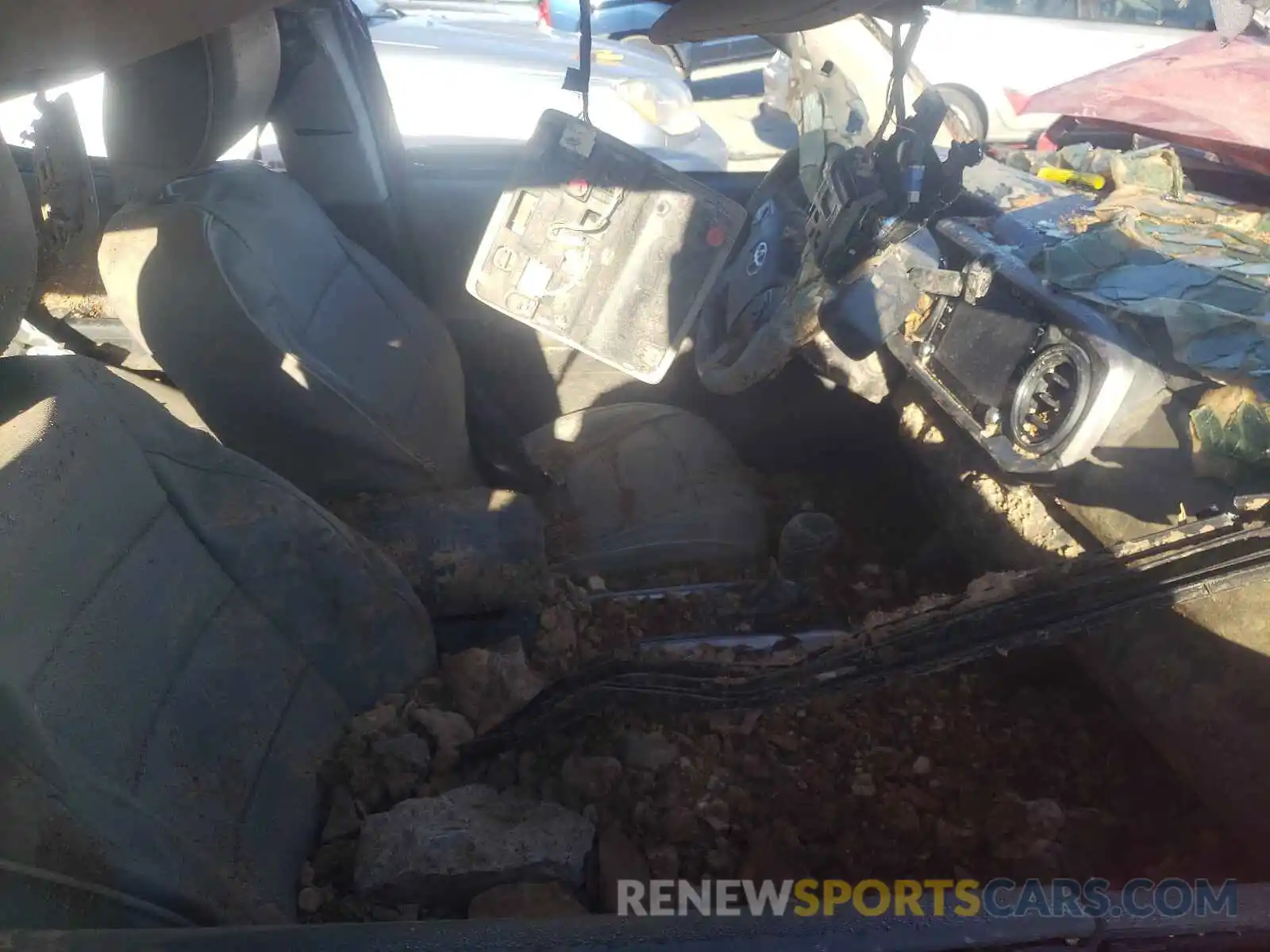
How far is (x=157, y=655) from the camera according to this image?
151 centimetres

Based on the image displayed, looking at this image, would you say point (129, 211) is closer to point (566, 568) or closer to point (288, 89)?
point (288, 89)

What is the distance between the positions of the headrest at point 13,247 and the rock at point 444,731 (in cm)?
105

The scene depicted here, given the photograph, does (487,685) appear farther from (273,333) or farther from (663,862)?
(273,333)

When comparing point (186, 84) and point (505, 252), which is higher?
point (186, 84)

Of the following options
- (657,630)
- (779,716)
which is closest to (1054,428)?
(779,716)

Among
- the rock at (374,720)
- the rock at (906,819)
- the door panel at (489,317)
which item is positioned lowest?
the rock at (906,819)

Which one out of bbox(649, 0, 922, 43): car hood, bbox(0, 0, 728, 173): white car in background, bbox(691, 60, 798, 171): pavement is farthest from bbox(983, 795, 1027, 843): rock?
bbox(691, 60, 798, 171): pavement

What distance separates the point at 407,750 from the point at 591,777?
0.37 meters

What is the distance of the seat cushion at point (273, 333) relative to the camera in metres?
2.24

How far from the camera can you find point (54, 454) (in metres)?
1.43

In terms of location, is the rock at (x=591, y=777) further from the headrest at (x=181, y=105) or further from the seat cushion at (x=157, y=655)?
the headrest at (x=181, y=105)

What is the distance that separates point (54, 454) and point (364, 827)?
0.82 m

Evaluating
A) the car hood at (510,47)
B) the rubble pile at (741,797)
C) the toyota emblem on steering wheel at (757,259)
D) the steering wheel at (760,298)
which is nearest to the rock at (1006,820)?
the rubble pile at (741,797)

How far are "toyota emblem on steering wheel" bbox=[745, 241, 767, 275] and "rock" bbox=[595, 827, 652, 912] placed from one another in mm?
1923
